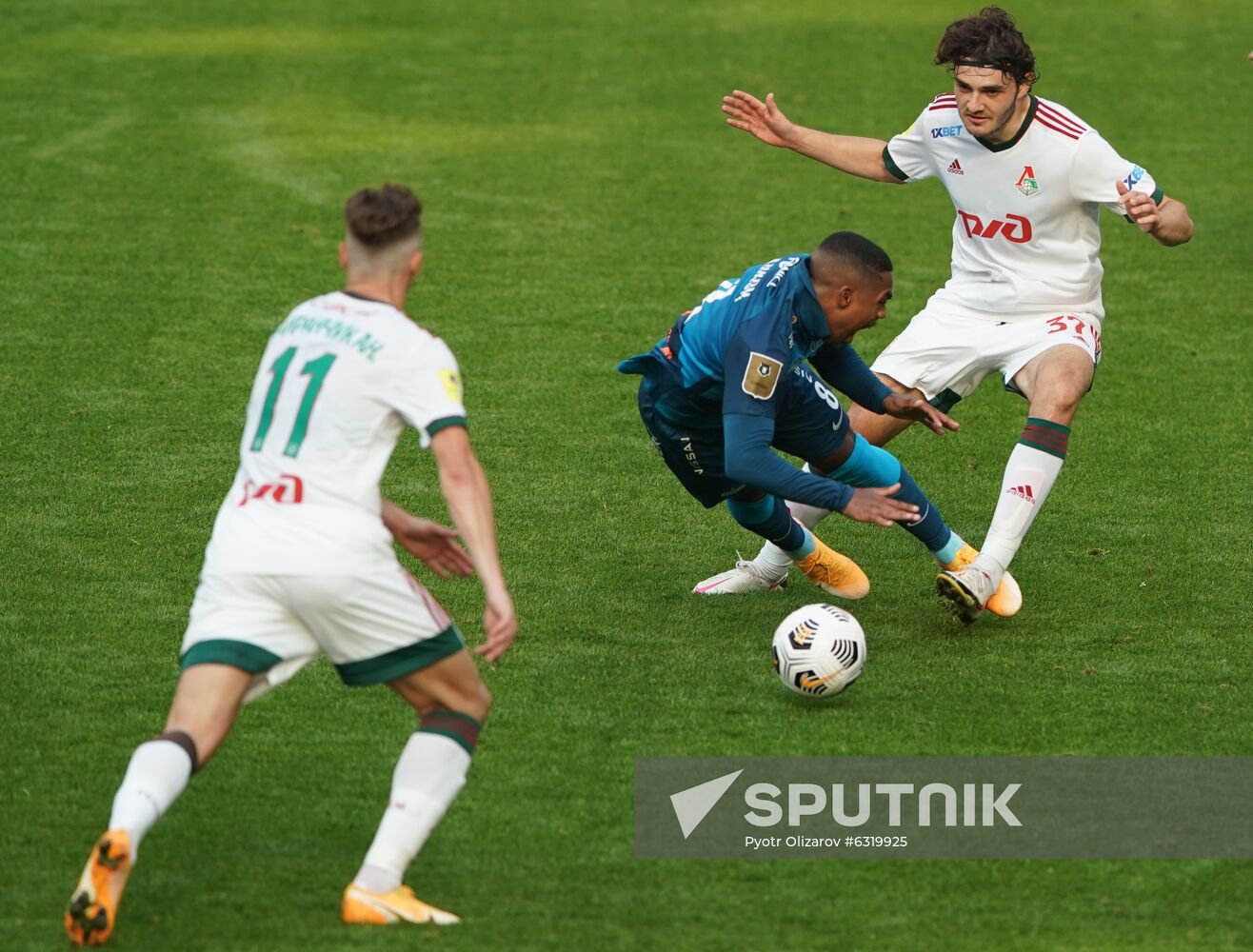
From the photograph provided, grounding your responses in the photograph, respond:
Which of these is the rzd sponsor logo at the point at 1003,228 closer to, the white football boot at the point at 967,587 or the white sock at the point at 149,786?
the white football boot at the point at 967,587

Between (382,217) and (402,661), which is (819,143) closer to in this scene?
(382,217)

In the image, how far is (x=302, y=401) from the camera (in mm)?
4254

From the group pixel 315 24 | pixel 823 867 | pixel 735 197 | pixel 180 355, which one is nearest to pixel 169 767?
pixel 823 867

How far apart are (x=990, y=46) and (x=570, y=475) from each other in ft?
9.13

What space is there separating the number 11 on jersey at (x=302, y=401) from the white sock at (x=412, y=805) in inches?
32.3

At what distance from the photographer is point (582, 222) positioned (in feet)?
39.4

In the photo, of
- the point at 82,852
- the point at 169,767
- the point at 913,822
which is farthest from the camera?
the point at 913,822

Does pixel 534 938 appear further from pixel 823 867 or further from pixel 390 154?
pixel 390 154

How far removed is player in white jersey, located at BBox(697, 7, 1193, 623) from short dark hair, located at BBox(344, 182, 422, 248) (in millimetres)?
2780

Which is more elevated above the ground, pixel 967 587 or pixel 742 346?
pixel 742 346

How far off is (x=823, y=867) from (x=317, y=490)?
5.73 feet

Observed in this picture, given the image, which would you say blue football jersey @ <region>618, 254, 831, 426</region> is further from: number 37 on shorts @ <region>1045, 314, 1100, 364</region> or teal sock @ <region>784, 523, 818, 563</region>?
number 37 on shorts @ <region>1045, 314, 1100, 364</region>

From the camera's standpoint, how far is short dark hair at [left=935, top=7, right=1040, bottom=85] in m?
6.64

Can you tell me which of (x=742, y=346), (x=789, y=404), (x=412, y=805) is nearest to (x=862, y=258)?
(x=742, y=346)
